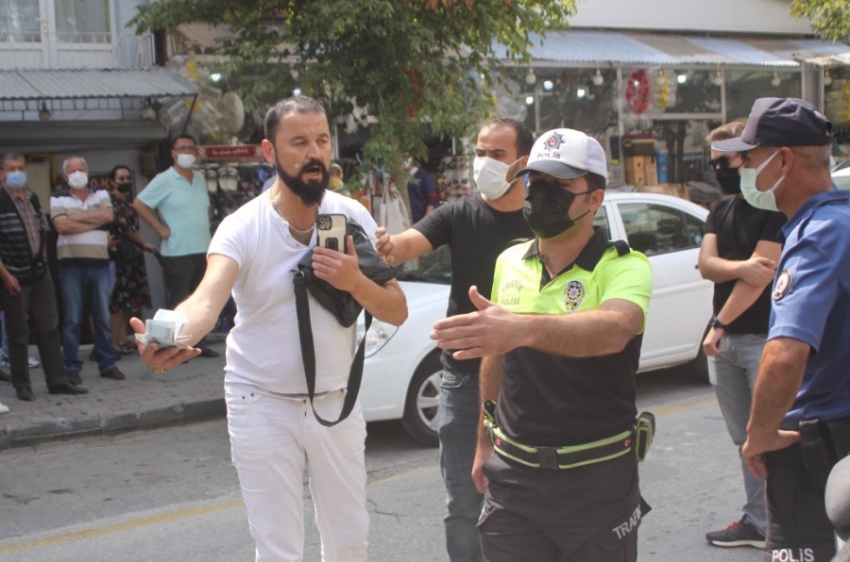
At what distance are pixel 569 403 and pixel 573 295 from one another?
32cm

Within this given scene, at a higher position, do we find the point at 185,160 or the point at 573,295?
the point at 185,160

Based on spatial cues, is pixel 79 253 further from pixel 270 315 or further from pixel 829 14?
pixel 829 14

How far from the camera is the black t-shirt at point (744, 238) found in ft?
15.2

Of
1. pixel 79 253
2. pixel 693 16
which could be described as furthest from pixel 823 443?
pixel 693 16

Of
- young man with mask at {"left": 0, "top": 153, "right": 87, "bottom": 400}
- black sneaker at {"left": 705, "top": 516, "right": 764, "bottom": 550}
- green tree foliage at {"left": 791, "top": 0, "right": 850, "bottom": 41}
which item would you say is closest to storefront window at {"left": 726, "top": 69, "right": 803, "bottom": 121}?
green tree foliage at {"left": 791, "top": 0, "right": 850, "bottom": 41}

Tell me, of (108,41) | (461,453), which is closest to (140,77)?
(108,41)

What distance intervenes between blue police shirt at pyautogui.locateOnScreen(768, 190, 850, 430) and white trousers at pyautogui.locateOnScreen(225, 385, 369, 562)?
5.05 ft

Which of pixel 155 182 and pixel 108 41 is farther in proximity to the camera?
pixel 108 41

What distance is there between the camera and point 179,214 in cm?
1003

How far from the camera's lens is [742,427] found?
4750mm

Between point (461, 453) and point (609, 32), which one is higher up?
point (609, 32)

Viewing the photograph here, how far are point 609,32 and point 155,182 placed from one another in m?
8.41

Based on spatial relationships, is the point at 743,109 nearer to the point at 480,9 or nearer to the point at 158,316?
the point at 480,9

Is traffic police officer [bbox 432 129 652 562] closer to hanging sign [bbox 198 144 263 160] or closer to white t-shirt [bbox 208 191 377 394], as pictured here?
white t-shirt [bbox 208 191 377 394]
